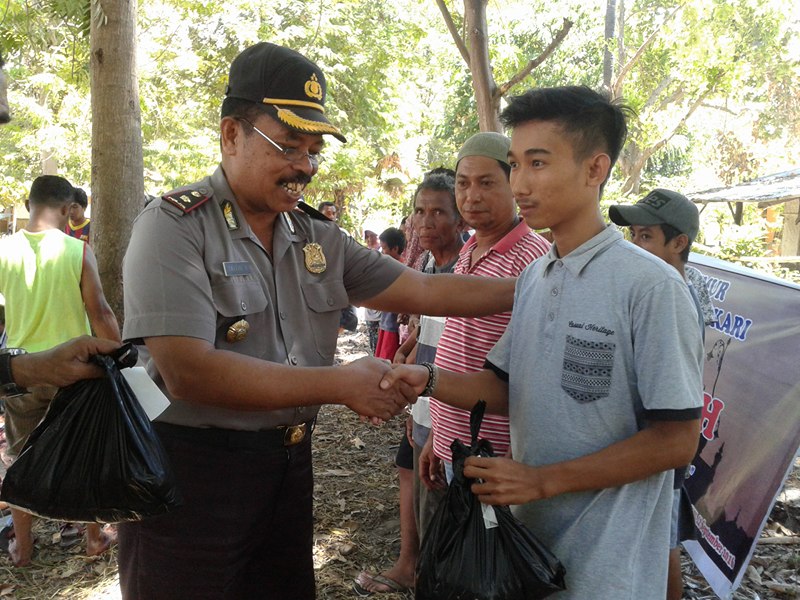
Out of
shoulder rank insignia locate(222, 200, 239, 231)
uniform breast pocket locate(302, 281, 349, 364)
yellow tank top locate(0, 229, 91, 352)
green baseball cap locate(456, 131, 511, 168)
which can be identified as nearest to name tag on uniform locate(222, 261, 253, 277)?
shoulder rank insignia locate(222, 200, 239, 231)

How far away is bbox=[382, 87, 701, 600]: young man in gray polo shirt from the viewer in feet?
5.18

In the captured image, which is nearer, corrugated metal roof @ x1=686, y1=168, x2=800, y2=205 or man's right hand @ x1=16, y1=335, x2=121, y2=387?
man's right hand @ x1=16, y1=335, x2=121, y2=387

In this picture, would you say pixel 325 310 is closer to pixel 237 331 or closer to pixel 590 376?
pixel 237 331

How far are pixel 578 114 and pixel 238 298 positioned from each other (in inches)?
42.9

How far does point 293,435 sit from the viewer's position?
2.14 meters

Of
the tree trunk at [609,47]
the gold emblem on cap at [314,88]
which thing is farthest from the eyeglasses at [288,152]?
the tree trunk at [609,47]

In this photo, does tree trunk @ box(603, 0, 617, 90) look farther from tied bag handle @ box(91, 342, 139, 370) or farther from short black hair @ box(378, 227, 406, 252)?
tied bag handle @ box(91, 342, 139, 370)

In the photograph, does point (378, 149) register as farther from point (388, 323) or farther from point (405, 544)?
point (405, 544)

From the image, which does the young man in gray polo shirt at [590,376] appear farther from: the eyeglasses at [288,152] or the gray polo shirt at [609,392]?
the eyeglasses at [288,152]

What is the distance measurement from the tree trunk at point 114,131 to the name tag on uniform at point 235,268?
243 cm

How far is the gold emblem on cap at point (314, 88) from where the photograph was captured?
81.2 inches

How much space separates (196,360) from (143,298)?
226mm

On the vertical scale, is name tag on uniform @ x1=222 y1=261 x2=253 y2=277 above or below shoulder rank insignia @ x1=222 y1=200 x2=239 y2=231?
below

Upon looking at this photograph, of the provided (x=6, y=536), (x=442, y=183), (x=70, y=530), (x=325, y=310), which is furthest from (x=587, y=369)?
(x=6, y=536)
